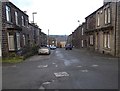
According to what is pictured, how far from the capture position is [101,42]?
31594mm

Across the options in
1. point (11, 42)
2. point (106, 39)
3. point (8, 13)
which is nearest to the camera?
point (11, 42)

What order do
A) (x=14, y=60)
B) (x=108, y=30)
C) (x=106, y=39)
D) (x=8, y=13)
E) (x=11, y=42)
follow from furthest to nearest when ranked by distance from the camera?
(x=106, y=39) → (x=108, y=30) → (x=8, y=13) → (x=11, y=42) → (x=14, y=60)

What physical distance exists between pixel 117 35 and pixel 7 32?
13989mm

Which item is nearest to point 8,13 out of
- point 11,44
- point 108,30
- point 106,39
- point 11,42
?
point 11,42

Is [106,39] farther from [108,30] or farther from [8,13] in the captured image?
[8,13]

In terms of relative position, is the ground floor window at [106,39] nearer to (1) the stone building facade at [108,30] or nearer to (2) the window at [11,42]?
(1) the stone building facade at [108,30]

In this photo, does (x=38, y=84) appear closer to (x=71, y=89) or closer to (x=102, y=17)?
(x=71, y=89)

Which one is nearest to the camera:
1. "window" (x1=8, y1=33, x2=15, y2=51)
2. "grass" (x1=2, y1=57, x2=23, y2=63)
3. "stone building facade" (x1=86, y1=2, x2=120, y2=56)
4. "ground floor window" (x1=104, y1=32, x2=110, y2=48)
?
"grass" (x1=2, y1=57, x2=23, y2=63)

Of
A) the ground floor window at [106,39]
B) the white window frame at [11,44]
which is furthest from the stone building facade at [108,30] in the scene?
the white window frame at [11,44]

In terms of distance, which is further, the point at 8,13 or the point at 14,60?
the point at 8,13

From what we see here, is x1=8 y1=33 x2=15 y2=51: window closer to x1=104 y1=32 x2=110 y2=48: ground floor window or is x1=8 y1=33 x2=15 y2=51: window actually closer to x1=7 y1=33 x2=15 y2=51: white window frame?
x1=7 y1=33 x2=15 y2=51: white window frame

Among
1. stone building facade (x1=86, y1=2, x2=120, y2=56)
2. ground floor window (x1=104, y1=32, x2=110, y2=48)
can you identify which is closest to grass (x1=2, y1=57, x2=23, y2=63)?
stone building facade (x1=86, y1=2, x2=120, y2=56)

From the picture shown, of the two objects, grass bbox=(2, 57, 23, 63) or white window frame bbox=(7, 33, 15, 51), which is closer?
grass bbox=(2, 57, 23, 63)

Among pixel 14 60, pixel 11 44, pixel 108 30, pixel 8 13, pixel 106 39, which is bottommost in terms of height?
pixel 14 60
